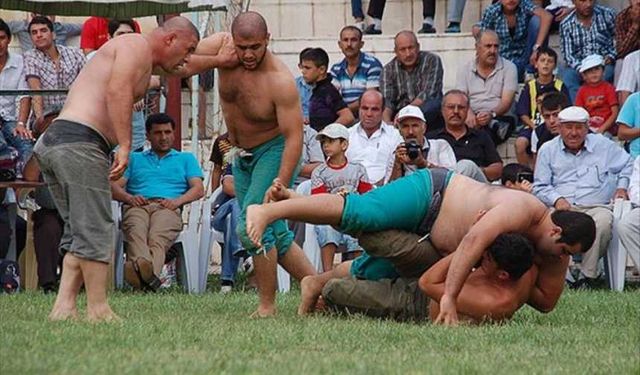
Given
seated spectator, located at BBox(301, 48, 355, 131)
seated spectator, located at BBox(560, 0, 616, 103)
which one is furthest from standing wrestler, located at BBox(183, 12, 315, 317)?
seated spectator, located at BBox(560, 0, 616, 103)

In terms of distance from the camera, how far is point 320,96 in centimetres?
1480

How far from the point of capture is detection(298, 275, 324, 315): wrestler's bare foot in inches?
381

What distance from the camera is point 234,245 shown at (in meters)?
13.2

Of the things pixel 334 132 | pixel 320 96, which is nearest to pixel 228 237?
pixel 334 132

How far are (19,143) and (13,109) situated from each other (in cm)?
87

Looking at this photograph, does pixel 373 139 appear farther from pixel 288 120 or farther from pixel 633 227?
pixel 288 120

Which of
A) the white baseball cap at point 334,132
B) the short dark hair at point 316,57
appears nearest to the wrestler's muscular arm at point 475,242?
the white baseball cap at point 334,132

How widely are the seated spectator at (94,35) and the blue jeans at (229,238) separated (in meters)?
2.51

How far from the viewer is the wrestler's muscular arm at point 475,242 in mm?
8625

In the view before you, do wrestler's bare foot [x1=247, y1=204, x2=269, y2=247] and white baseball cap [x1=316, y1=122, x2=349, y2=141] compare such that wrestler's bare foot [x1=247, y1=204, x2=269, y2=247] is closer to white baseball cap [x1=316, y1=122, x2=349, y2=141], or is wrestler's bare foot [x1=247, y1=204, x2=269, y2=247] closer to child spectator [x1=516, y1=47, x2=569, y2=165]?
white baseball cap [x1=316, y1=122, x2=349, y2=141]

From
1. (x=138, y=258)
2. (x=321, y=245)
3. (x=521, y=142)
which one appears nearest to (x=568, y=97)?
(x=521, y=142)

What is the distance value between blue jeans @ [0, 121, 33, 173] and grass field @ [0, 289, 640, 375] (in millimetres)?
3107

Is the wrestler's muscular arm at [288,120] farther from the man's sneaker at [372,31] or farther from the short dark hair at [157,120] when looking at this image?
the man's sneaker at [372,31]

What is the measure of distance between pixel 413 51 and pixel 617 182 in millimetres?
2629
